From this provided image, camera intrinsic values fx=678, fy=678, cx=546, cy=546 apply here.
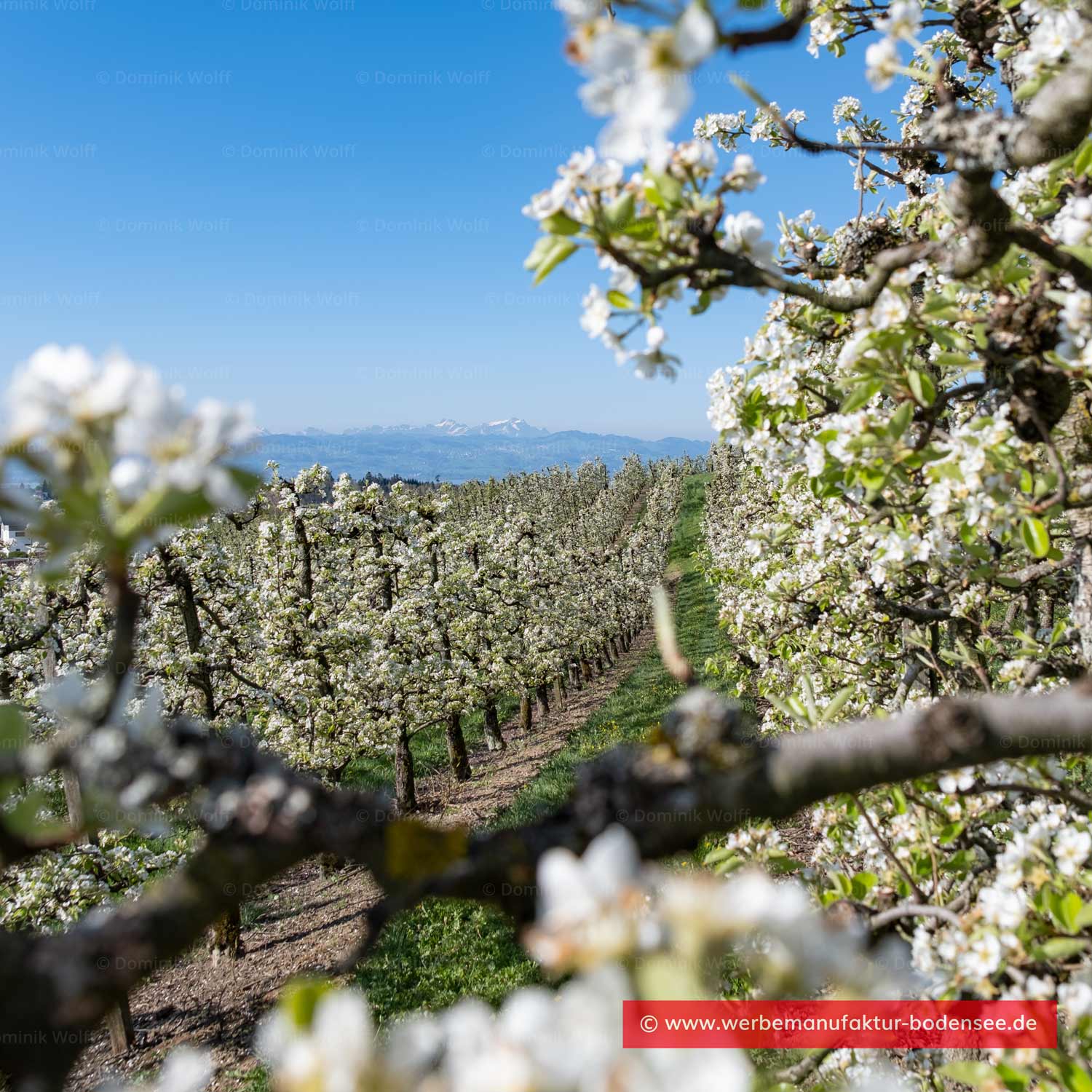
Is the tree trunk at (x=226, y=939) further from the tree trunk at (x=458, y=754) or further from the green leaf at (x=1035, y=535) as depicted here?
the green leaf at (x=1035, y=535)

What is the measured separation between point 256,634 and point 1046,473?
12646 mm

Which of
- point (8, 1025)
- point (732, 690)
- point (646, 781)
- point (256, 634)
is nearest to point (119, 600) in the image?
point (8, 1025)

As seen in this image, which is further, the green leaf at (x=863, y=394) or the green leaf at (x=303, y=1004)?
the green leaf at (x=863, y=394)

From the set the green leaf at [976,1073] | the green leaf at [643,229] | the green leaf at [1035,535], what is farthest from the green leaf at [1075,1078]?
the green leaf at [643,229]

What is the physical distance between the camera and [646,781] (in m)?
0.92

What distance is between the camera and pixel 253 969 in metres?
9.24

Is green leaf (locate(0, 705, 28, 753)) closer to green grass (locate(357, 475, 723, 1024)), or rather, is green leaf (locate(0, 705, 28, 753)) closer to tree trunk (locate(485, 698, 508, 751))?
green grass (locate(357, 475, 723, 1024))

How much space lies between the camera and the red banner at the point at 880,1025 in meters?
1.24

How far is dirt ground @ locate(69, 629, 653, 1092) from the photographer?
755 cm

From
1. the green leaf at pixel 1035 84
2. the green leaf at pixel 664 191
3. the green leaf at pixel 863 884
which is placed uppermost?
the green leaf at pixel 1035 84

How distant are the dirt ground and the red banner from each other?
5115 mm

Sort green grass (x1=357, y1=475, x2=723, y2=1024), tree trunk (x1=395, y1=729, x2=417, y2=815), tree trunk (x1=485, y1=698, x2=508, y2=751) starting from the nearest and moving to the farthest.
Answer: green grass (x1=357, y1=475, x2=723, y2=1024) → tree trunk (x1=395, y1=729, x2=417, y2=815) → tree trunk (x1=485, y1=698, x2=508, y2=751)

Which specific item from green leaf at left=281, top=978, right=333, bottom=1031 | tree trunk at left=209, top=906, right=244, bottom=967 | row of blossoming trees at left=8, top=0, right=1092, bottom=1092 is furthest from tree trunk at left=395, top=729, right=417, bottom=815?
green leaf at left=281, top=978, right=333, bottom=1031

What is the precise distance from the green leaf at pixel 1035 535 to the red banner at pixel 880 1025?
1166 mm
